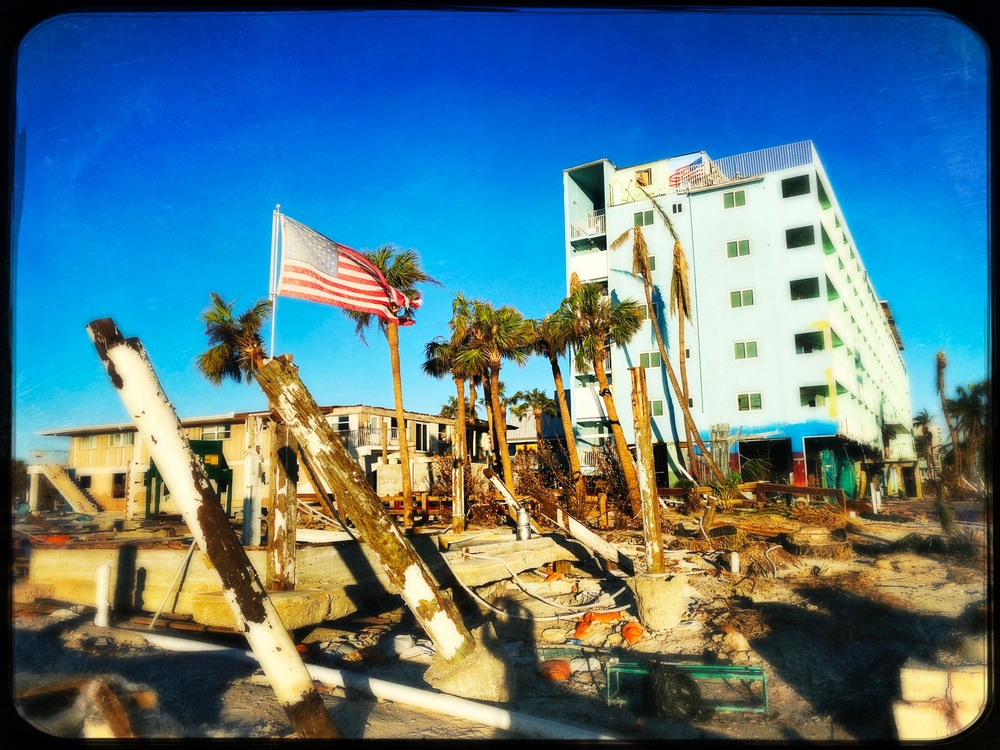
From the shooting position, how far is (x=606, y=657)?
8438 millimetres

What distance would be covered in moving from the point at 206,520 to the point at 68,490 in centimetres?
1840

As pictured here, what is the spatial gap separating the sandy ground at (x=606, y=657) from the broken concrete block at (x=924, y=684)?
1.39ft

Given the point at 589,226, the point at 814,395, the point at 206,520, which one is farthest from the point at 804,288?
the point at 206,520

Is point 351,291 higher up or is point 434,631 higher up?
point 351,291

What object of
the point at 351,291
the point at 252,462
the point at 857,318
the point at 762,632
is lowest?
the point at 762,632

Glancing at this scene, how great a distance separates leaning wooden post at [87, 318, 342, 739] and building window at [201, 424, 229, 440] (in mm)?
26434

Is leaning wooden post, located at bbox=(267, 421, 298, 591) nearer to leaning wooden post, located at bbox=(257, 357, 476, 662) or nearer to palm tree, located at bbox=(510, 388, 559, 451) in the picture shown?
leaning wooden post, located at bbox=(257, 357, 476, 662)

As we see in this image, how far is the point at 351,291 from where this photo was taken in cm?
864

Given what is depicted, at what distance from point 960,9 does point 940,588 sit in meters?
10.4

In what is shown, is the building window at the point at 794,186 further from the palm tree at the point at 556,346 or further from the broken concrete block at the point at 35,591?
the broken concrete block at the point at 35,591

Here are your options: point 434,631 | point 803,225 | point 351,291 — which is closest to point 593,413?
point 803,225

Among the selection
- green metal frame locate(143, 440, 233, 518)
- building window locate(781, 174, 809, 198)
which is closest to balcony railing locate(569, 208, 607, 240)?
building window locate(781, 174, 809, 198)

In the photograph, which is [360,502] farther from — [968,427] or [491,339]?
[491,339]

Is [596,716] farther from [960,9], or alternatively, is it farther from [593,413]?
[593,413]
